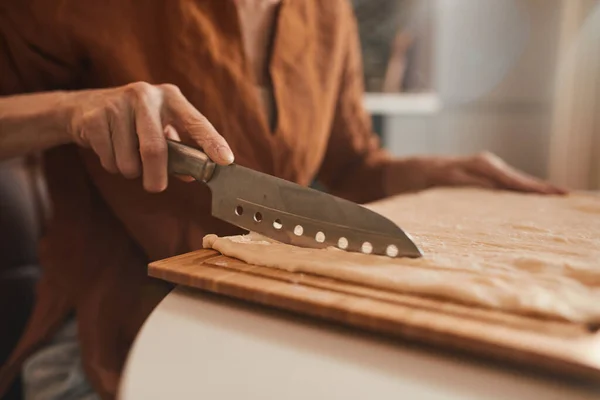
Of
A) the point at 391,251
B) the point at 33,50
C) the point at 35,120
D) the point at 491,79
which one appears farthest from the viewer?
the point at 491,79

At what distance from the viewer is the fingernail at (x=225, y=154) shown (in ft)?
1.56

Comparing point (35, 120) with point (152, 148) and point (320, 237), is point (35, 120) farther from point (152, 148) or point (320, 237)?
point (320, 237)

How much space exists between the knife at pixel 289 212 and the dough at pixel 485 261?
Result: 11 mm

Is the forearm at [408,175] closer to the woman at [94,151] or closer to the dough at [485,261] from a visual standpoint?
the woman at [94,151]

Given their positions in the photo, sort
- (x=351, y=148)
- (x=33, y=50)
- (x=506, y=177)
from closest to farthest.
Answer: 1. (x=33, y=50)
2. (x=506, y=177)
3. (x=351, y=148)

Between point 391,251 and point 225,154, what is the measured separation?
0.56ft

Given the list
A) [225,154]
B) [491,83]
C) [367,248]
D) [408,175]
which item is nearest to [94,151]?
[225,154]

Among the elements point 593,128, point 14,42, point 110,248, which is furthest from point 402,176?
point 593,128

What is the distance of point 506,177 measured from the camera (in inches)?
35.4

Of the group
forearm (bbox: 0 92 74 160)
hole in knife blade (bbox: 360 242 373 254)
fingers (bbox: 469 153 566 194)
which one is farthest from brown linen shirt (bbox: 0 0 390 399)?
fingers (bbox: 469 153 566 194)

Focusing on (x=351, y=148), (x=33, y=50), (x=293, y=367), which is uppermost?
(x=33, y=50)

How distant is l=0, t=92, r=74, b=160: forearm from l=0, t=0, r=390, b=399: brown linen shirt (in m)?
0.12

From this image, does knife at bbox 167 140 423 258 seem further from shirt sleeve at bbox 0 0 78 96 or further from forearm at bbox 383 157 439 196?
forearm at bbox 383 157 439 196

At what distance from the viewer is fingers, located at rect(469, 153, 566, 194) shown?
0.87 meters
